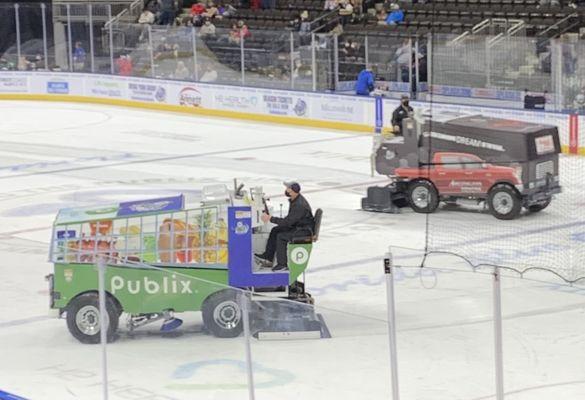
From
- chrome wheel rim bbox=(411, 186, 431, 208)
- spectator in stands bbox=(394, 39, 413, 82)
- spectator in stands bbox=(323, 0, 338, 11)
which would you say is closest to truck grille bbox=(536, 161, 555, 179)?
chrome wheel rim bbox=(411, 186, 431, 208)

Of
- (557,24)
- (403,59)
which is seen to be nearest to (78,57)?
(403,59)

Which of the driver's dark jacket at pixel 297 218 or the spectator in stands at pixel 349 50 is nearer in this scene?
the driver's dark jacket at pixel 297 218

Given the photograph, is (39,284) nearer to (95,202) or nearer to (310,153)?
(95,202)

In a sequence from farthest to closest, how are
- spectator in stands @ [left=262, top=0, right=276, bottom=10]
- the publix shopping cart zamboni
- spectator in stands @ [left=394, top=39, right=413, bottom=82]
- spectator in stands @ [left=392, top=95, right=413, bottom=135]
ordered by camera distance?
spectator in stands @ [left=262, top=0, right=276, bottom=10], spectator in stands @ [left=394, top=39, right=413, bottom=82], spectator in stands @ [left=392, top=95, right=413, bottom=135], the publix shopping cart zamboni

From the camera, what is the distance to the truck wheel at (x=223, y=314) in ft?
28.8

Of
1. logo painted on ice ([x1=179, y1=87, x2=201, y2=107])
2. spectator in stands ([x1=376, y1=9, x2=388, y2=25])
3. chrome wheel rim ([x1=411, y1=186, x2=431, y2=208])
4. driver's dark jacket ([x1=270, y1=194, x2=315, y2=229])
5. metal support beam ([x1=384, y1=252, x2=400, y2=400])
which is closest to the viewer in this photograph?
metal support beam ([x1=384, y1=252, x2=400, y2=400])

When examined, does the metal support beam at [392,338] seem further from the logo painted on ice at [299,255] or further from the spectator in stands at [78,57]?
the spectator in stands at [78,57]

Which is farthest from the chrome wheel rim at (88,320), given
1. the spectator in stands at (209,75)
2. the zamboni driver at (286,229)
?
the spectator in stands at (209,75)

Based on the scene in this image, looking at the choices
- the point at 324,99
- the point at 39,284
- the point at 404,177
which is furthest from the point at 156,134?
the point at 39,284

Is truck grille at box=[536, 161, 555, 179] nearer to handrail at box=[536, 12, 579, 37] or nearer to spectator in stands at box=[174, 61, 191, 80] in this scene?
handrail at box=[536, 12, 579, 37]

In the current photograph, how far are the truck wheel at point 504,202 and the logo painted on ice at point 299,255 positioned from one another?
6931 millimetres

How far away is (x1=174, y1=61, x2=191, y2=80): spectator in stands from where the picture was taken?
33562 millimetres

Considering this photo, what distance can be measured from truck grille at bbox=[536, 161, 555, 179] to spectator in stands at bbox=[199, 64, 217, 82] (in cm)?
1473

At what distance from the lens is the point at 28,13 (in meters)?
37.9
